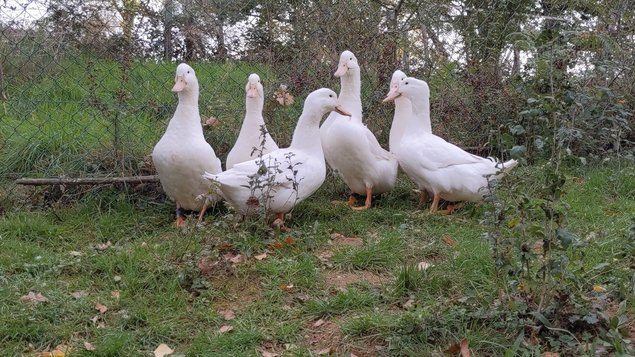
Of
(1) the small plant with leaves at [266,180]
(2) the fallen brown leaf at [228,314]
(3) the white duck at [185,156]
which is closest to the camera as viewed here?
(2) the fallen brown leaf at [228,314]

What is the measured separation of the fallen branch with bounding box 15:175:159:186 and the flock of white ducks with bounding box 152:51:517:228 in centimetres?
38

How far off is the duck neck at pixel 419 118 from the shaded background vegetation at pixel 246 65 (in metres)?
0.54

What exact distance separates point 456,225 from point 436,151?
0.60 m

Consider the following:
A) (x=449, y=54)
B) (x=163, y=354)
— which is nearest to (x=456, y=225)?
(x=163, y=354)

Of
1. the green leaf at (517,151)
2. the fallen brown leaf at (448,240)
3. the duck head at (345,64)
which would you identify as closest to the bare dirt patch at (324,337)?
the green leaf at (517,151)

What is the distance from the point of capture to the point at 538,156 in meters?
5.93

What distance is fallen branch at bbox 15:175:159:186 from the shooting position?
15.7 feet

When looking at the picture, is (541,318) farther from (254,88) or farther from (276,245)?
(254,88)

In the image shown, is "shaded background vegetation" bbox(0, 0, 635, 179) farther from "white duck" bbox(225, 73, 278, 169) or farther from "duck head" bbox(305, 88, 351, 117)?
"duck head" bbox(305, 88, 351, 117)

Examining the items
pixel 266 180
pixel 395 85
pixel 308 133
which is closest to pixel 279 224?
pixel 266 180

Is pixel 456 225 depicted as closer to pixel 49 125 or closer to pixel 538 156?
pixel 538 156

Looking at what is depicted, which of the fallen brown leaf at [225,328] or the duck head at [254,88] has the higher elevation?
the duck head at [254,88]

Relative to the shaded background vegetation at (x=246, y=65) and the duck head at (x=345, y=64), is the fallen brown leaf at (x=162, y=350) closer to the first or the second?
the shaded background vegetation at (x=246, y=65)

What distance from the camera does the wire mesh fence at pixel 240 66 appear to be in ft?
17.5
